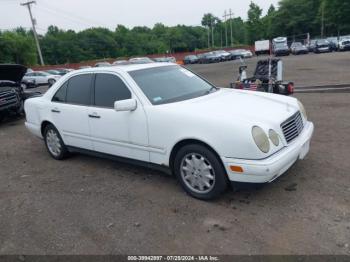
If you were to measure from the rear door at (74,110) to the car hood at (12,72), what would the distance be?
4535 millimetres

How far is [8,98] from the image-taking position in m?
9.68

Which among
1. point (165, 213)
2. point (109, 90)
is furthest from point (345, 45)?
point (165, 213)

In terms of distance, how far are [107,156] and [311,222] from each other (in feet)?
9.50

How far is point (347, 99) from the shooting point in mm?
8617

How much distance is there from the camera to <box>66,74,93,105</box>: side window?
4953mm

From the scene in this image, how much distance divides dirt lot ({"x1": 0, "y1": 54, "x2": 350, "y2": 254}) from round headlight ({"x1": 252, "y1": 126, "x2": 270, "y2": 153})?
72cm

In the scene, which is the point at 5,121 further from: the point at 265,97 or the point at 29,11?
the point at 29,11

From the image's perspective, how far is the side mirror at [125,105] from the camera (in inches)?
160

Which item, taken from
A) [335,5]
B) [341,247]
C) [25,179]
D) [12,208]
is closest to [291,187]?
[341,247]

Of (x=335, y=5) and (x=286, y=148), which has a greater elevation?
(x=335, y=5)

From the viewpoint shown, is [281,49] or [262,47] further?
[262,47]

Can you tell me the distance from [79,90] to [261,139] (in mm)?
2985

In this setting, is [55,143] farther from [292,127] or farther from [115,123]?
[292,127]

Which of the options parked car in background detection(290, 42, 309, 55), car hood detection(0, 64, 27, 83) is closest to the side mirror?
car hood detection(0, 64, 27, 83)
